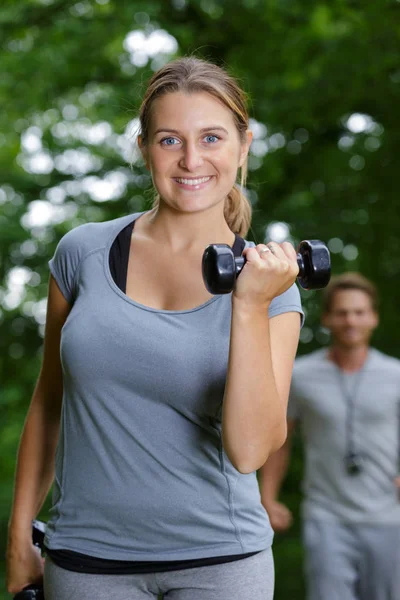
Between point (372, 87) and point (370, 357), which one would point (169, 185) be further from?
point (372, 87)

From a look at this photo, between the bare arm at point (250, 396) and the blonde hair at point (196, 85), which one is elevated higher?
the blonde hair at point (196, 85)

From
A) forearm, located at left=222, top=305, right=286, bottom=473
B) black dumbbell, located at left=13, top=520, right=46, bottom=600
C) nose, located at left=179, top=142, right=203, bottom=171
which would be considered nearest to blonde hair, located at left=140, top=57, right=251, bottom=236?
nose, located at left=179, top=142, right=203, bottom=171

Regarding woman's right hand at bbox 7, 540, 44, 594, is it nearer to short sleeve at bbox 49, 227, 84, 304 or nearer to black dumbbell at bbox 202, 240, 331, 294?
short sleeve at bbox 49, 227, 84, 304

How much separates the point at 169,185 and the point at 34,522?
822 mm

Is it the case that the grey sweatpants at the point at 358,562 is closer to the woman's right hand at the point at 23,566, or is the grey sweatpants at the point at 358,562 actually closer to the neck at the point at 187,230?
the woman's right hand at the point at 23,566

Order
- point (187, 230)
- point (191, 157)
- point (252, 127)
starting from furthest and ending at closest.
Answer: point (252, 127)
point (187, 230)
point (191, 157)

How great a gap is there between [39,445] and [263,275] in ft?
2.46

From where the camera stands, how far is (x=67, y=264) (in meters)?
2.04

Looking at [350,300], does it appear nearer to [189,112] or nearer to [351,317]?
[351,317]

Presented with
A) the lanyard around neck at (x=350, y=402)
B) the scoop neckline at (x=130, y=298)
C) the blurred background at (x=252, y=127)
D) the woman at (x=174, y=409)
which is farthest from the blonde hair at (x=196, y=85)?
the blurred background at (x=252, y=127)

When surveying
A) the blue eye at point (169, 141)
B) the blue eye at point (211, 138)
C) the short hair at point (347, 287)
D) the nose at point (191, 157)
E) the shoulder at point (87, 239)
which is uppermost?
the blue eye at point (211, 138)

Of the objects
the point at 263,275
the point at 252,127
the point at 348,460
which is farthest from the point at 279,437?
the point at 252,127

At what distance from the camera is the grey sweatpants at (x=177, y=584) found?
1859mm

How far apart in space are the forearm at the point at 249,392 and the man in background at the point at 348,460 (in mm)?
2708
